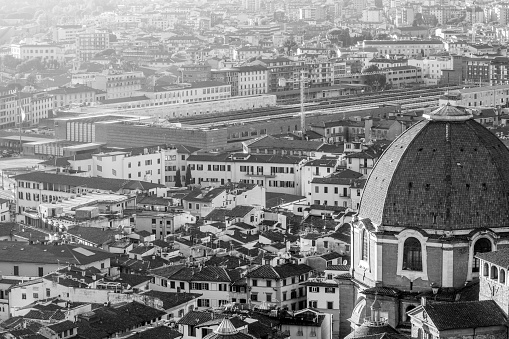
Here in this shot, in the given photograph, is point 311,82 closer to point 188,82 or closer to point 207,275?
point 188,82

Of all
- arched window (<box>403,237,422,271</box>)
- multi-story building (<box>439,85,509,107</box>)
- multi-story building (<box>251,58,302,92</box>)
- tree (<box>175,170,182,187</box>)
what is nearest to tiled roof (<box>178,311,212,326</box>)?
arched window (<box>403,237,422,271</box>)

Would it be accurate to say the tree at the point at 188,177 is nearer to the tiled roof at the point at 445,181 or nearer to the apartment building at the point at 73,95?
the tiled roof at the point at 445,181

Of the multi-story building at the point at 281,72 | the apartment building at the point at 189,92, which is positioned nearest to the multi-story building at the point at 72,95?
the apartment building at the point at 189,92

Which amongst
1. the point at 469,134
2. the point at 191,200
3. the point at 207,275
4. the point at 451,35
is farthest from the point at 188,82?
the point at 469,134

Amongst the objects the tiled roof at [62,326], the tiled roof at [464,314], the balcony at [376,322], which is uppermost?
the tiled roof at [464,314]

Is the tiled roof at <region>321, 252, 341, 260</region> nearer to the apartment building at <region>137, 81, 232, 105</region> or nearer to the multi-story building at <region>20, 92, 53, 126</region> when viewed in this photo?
the multi-story building at <region>20, 92, 53, 126</region>

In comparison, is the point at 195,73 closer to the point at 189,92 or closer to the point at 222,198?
the point at 189,92
